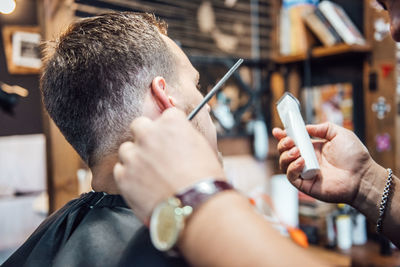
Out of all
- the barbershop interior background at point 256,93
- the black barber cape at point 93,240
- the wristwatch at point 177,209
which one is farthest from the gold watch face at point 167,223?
the barbershop interior background at point 256,93

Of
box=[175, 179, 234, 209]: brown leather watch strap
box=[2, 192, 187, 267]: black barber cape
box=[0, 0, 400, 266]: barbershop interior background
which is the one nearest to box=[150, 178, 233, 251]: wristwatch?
box=[175, 179, 234, 209]: brown leather watch strap

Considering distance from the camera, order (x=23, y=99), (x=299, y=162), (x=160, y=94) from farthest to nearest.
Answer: (x=23, y=99)
(x=299, y=162)
(x=160, y=94)

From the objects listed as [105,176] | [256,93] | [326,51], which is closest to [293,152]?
[105,176]

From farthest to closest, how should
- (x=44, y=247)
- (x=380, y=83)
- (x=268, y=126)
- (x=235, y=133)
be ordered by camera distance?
(x=268, y=126) < (x=235, y=133) < (x=380, y=83) < (x=44, y=247)

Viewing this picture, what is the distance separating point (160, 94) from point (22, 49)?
1.88m

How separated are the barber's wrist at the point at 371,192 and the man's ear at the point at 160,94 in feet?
2.76

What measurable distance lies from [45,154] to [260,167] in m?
1.96

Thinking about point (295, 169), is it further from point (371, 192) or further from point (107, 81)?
point (107, 81)

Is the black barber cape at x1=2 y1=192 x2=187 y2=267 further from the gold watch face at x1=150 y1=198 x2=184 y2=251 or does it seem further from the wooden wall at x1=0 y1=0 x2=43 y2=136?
the wooden wall at x1=0 y1=0 x2=43 y2=136

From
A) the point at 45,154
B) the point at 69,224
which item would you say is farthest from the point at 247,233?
the point at 45,154

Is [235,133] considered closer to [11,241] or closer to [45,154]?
[45,154]

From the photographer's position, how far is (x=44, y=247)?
1195 mm

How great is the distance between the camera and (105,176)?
4.15ft

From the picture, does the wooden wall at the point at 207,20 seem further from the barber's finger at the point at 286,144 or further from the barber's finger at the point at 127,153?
the barber's finger at the point at 127,153
